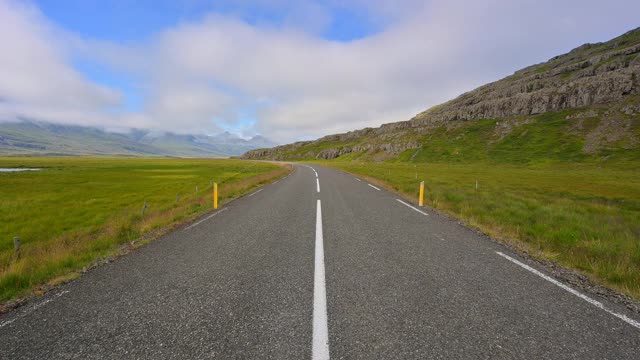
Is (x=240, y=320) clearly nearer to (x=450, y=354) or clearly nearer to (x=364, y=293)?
(x=364, y=293)

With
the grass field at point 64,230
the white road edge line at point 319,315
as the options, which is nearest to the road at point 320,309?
the white road edge line at point 319,315

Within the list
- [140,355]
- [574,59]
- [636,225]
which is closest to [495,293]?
[140,355]

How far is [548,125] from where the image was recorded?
8888 centimetres

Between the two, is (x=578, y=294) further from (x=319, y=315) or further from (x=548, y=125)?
(x=548, y=125)

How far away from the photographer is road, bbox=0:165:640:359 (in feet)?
9.89

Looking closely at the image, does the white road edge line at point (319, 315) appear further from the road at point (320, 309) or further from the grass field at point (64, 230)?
the grass field at point (64, 230)

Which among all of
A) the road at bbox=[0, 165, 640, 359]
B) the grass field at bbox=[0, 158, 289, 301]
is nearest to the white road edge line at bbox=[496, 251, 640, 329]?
the road at bbox=[0, 165, 640, 359]

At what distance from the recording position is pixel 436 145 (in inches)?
3947

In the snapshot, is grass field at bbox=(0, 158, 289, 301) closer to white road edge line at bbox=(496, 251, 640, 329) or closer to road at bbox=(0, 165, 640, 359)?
road at bbox=(0, 165, 640, 359)

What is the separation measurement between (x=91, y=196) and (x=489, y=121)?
122500 mm

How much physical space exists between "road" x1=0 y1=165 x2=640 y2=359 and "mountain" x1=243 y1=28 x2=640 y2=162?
81363 millimetres

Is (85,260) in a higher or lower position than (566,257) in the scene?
lower

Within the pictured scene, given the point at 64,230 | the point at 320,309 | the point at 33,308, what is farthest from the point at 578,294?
the point at 64,230

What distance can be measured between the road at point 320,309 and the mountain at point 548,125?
8136 centimetres
